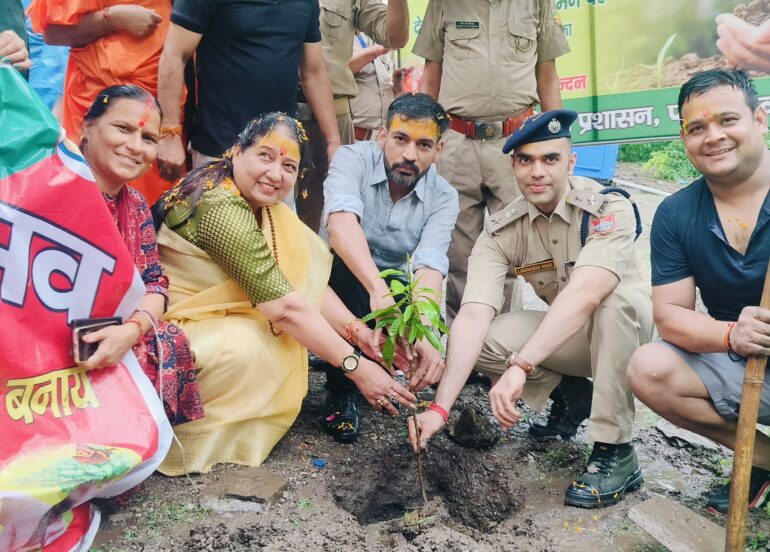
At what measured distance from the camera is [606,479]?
9.08ft

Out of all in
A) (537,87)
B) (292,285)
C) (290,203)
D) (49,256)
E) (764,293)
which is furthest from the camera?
(537,87)

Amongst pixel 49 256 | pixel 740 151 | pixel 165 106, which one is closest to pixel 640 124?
pixel 740 151

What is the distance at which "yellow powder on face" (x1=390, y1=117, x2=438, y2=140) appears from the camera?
3.27 m

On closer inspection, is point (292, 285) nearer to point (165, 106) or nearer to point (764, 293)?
point (165, 106)

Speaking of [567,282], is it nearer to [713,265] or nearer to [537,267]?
[537,267]

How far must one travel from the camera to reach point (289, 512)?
259 centimetres

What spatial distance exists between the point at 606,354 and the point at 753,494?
2.48ft

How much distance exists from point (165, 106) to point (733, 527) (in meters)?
2.85

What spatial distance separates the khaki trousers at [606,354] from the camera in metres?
2.83

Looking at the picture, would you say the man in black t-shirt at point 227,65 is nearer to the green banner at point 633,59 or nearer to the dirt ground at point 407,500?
the dirt ground at point 407,500

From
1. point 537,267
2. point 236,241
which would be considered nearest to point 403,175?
point 537,267

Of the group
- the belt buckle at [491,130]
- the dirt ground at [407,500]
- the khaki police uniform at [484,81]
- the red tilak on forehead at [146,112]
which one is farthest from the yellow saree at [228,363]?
the belt buckle at [491,130]

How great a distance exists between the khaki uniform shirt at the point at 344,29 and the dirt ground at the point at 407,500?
1996 millimetres

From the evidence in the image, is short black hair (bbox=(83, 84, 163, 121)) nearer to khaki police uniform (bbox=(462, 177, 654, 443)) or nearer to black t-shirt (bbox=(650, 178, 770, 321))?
khaki police uniform (bbox=(462, 177, 654, 443))
